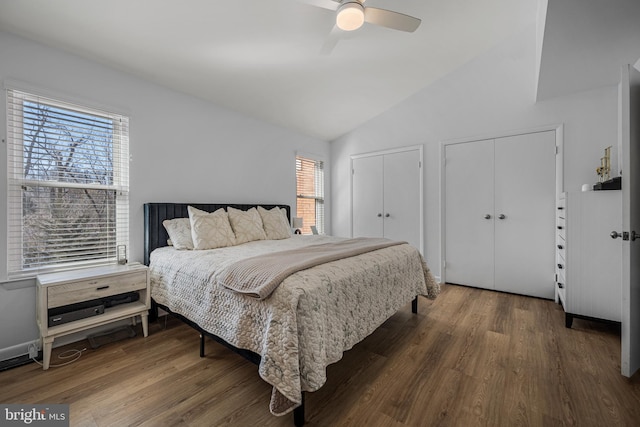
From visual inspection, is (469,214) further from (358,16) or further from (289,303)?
(289,303)

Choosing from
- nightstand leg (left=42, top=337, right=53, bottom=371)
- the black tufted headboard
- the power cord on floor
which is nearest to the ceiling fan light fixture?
the black tufted headboard

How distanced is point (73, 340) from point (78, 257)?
2.24 feet

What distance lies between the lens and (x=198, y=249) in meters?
2.49

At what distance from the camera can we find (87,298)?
6.65 ft

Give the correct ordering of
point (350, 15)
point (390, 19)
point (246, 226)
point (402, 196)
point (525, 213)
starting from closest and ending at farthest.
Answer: point (350, 15) → point (390, 19) → point (246, 226) → point (525, 213) → point (402, 196)

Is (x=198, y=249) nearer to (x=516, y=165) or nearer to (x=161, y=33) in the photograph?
(x=161, y=33)

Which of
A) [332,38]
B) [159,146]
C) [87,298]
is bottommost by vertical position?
[87,298]

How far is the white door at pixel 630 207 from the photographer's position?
163 centimetres

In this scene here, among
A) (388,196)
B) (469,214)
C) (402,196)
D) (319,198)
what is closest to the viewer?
(469,214)

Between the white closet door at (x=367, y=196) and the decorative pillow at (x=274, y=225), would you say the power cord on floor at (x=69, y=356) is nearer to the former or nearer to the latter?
the decorative pillow at (x=274, y=225)

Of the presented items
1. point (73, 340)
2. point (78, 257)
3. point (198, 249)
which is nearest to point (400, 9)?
point (198, 249)

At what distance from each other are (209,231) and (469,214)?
326 centimetres

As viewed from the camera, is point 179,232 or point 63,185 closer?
point 63,185

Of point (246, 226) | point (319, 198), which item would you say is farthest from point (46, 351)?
point (319, 198)
